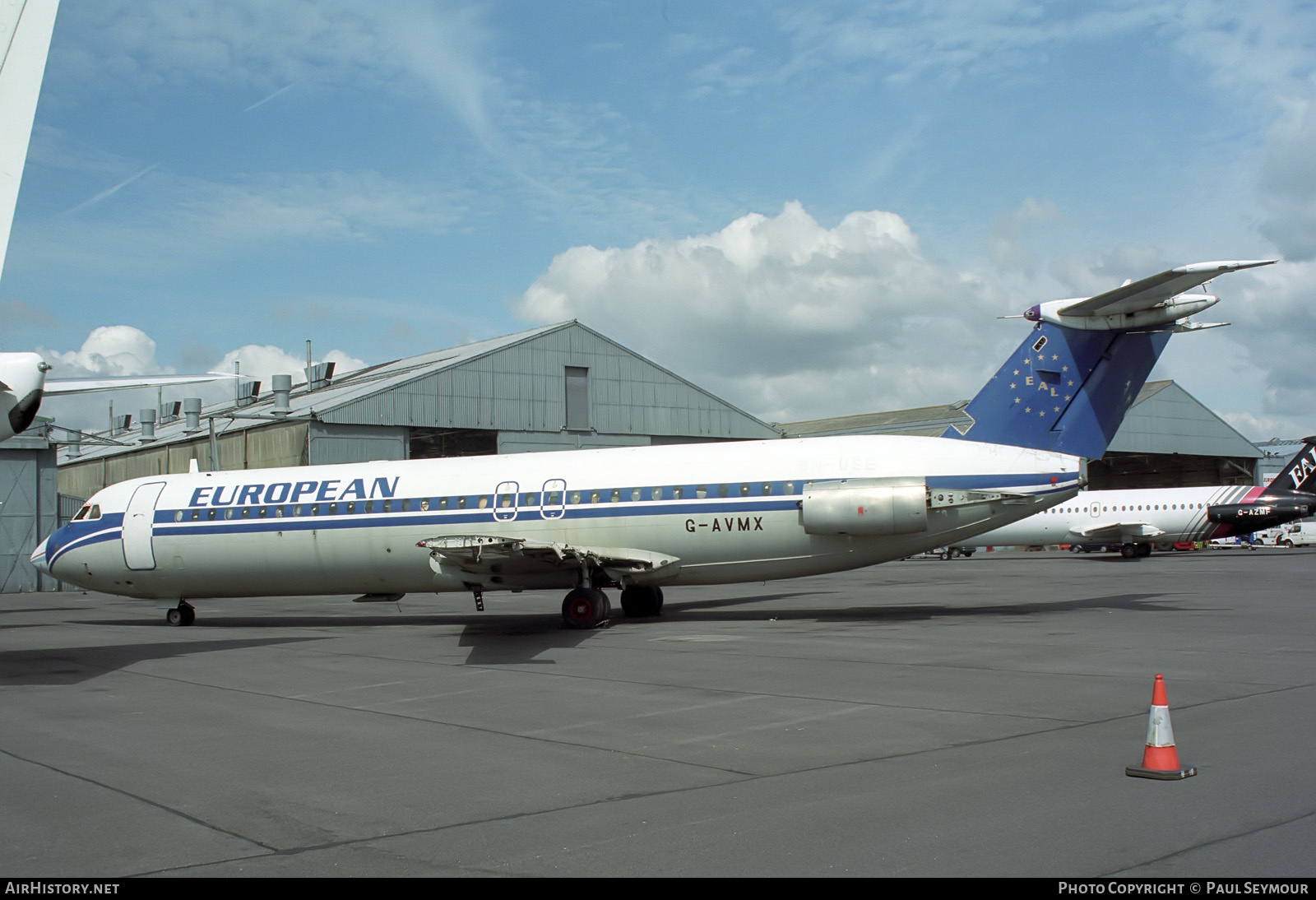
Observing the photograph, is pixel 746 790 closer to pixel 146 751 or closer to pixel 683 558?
pixel 146 751

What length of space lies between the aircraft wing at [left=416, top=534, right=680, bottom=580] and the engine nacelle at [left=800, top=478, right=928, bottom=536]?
9.66 feet

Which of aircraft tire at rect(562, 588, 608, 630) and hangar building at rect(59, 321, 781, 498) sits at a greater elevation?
hangar building at rect(59, 321, 781, 498)

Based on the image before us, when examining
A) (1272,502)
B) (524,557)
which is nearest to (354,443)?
(524,557)

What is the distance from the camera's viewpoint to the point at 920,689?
11.0 metres

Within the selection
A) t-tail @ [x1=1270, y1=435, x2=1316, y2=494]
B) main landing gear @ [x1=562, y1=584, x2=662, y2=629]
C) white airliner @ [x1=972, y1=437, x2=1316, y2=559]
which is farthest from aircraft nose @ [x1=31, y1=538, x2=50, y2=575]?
t-tail @ [x1=1270, y1=435, x2=1316, y2=494]

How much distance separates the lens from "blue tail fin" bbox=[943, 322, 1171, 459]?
19.0 metres

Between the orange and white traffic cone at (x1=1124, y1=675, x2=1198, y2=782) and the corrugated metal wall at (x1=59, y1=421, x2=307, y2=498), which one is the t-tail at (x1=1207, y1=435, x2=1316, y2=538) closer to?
the corrugated metal wall at (x1=59, y1=421, x2=307, y2=498)

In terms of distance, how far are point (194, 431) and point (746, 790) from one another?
39925 mm

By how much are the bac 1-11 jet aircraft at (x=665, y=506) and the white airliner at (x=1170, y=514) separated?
2515 centimetres

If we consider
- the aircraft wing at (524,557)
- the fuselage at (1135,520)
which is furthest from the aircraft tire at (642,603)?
the fuselage at (1135,520)

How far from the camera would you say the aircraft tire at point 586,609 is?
62.2ft

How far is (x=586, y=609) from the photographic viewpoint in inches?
747

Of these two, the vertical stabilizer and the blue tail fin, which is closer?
the vertical stabilizer

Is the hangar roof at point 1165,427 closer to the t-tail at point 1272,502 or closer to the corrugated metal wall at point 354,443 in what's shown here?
the t-tail at point 1272,502
